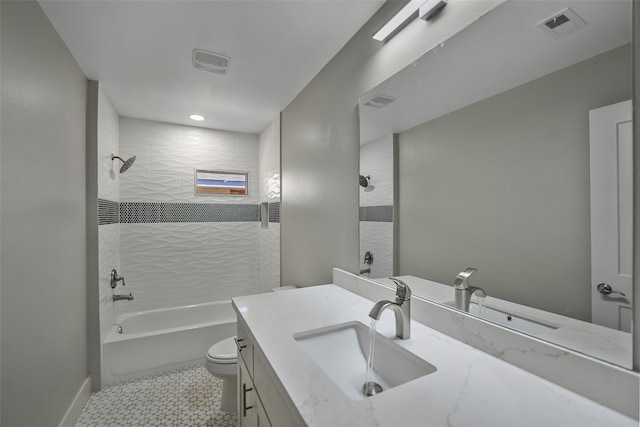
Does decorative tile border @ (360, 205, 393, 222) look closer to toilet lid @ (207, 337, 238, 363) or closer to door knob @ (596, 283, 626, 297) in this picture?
door knob @ (596, 283, 626, 297)

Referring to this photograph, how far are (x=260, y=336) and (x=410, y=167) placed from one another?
3.13ft

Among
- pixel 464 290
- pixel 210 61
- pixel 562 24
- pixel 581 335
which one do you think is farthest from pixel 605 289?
pixel 210 61

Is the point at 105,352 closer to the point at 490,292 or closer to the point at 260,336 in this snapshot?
the point at 260,336

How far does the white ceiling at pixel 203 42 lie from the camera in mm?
1499

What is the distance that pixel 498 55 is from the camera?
95 cm

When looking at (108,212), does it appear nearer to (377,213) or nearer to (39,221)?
(39,221)

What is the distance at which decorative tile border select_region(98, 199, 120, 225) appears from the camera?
2.38m

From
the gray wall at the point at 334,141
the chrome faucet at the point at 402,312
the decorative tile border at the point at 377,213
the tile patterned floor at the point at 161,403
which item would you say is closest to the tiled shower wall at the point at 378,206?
the decorative tile border at the point at 377,213

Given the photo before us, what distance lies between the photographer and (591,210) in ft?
2.43

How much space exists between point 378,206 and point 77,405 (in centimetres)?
241

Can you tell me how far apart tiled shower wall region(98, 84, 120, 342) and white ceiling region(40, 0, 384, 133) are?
0.23 meters

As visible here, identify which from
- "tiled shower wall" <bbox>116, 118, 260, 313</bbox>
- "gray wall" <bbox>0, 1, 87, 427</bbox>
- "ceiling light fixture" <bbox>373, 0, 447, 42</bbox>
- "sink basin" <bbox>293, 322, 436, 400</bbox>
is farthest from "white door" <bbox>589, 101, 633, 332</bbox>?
"tiled shower wall" <bbox>116, 118, 260, 313</bbox>

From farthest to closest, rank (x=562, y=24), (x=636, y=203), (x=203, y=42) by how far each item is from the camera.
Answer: (x=203, y=42) < (x=562, y=24) < (x=636, y=203)

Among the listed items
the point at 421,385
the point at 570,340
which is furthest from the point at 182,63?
the point at 570,340
